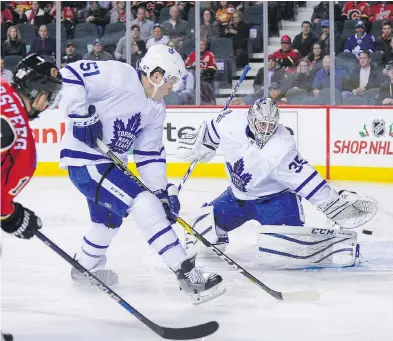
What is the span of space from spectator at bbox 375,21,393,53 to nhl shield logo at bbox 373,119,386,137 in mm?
675

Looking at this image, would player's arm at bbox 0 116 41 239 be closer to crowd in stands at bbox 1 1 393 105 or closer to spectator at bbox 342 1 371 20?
crowd in stands at bbox 1 1 393 105

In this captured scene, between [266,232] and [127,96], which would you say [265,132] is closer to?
[266,232]

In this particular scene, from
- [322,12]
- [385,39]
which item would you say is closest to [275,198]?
[385,39]

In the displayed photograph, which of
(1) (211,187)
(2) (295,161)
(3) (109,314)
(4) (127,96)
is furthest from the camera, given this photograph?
(1) (211,187)

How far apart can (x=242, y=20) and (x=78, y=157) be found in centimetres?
438

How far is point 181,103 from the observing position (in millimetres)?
7922

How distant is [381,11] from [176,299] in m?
4.84

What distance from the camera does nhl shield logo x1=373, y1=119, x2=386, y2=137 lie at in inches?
294

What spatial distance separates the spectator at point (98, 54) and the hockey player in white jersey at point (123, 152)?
4.21 meters

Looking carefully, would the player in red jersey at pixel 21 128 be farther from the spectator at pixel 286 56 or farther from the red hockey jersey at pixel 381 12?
the red hockey jersey at pixel 381 12

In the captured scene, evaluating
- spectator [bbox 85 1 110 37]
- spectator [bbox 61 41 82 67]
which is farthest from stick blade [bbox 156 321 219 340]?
spectator [bbox 85 1 110 37]

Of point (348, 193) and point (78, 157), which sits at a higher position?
point (78, 157)

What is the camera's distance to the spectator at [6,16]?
8.67 metres

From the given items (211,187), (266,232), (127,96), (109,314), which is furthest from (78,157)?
(211,187)
